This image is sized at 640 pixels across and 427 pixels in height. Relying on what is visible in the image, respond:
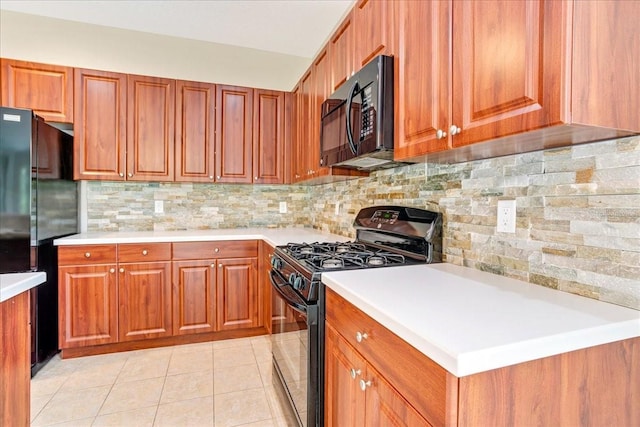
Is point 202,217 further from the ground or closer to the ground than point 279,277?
further from the ground

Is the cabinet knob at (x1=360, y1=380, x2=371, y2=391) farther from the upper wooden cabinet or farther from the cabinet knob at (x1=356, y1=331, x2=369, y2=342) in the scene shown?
the upper wooden cabinet

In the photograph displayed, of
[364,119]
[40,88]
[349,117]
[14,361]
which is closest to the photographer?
[14,361]

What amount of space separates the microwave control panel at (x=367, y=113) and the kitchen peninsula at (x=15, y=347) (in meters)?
1.43

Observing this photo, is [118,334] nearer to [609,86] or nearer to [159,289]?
[159,289]

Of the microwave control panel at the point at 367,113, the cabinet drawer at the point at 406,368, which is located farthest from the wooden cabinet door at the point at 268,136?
the cabinet drawer at the point at 406,368

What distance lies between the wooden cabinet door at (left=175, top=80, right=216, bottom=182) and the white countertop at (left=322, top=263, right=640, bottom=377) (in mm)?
2155

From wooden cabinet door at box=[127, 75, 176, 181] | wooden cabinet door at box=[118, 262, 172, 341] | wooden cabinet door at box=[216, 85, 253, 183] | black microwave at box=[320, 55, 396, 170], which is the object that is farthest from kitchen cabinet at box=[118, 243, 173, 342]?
black microwave at box=[320, 55, 396, 170]

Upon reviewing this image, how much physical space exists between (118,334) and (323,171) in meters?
1.97

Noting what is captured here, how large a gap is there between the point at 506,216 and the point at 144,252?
244 cm

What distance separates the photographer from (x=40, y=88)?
8.29 feet

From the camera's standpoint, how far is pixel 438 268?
1.43 m

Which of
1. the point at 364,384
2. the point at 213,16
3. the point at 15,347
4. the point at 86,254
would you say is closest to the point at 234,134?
the point at 213,16

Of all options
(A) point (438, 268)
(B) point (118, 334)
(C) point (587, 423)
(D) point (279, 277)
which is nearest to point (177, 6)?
(D) point (279, 277)

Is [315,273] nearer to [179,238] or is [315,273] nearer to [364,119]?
[364,119]
